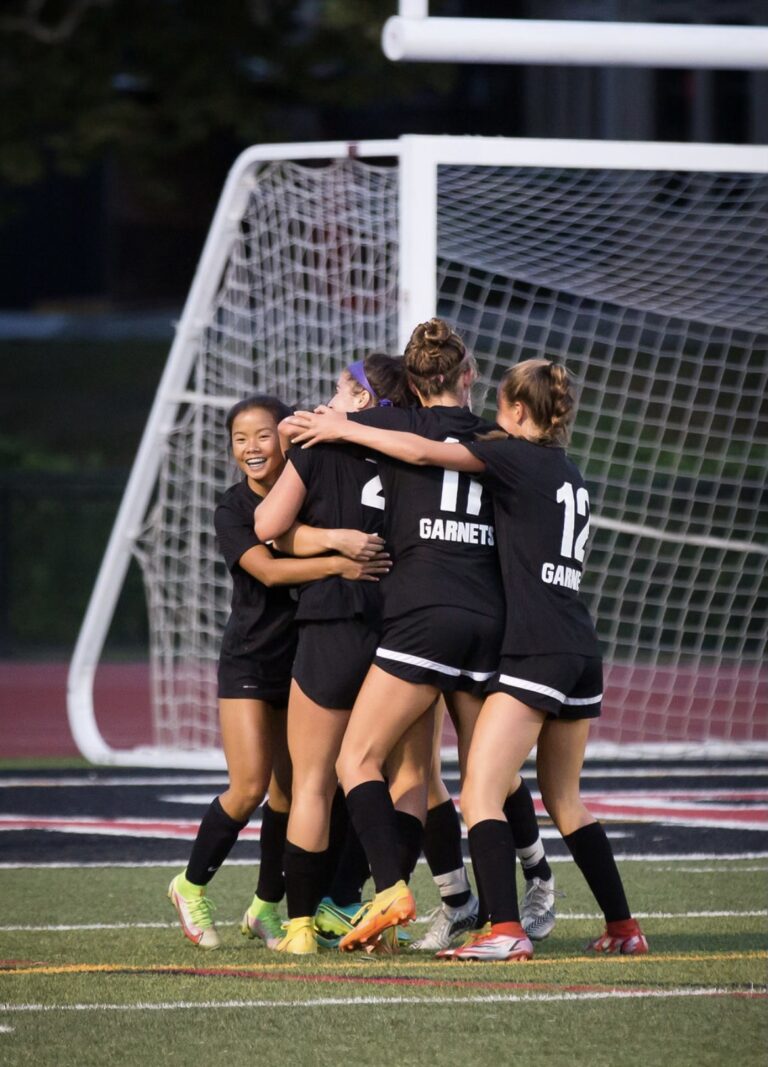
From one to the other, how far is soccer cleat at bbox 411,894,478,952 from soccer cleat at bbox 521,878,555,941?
0.60ft

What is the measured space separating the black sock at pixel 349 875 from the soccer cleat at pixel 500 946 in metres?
0.76

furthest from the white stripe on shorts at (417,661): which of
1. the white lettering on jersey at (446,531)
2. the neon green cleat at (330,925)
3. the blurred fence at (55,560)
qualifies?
the blurred fence at (55,560)

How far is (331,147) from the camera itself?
10039 millimetres

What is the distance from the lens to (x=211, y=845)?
19.6ft

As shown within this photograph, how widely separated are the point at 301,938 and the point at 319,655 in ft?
2.85

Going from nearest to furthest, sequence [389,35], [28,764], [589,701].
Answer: [589,701]
[389,35]
[28,764]

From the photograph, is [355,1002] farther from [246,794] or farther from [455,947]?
[246,794]

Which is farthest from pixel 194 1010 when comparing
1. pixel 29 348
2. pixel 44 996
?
pixel 29 348

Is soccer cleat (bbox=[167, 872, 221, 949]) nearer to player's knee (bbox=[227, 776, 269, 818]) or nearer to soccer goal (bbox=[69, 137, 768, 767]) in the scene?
player's knee (bbox=[227, 776, 269, 818])

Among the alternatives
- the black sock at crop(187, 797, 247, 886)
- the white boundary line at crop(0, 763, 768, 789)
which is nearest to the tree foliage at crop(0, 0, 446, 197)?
the white boundary line at crop(0, 763, 768, 789)

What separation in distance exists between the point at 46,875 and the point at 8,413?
16.8m

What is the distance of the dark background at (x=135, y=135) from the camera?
18.4 m

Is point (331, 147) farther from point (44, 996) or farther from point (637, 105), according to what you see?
point (637, 105)

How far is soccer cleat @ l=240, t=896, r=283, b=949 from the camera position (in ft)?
19.6
